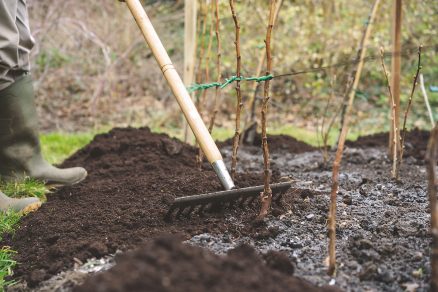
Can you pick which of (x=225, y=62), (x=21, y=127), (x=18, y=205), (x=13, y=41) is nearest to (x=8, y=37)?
(x=13, y=41)

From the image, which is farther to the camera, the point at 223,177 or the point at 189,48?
the point at 189,48

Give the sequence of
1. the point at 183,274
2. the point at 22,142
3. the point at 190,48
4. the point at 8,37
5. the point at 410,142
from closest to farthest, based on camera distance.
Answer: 1. the point at 183,274
2. the point at 8,37
3. the point at 22,142
4. the point at 190,48
5. the point at 410,142

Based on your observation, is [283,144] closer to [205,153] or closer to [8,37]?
[205,153]

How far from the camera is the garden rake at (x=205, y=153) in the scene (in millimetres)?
2129

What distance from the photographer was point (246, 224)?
2.09 meters

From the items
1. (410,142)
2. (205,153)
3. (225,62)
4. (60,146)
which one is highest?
(225,62)

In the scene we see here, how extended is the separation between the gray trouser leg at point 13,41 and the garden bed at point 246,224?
0.81 metres

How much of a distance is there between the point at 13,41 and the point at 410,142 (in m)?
3.11

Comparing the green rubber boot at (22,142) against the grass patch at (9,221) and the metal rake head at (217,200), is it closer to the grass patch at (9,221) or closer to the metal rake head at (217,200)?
the grass patch at (9,221)

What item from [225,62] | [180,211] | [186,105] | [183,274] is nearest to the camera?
[183,274]

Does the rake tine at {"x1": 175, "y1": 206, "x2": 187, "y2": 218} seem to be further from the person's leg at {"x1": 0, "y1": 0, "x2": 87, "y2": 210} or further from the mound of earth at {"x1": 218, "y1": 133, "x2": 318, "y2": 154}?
the mound of earth at {"x1": 218, "y1": 133, "x2": 318, "y2": 154}

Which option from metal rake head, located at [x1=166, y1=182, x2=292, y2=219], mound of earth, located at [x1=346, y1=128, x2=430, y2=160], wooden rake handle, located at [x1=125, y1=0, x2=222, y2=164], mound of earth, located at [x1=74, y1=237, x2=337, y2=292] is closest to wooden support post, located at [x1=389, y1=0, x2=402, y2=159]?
mound of earth, located at [x1=346, y1=128, x2=430, y2=160]

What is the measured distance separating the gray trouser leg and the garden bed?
81 centimetres

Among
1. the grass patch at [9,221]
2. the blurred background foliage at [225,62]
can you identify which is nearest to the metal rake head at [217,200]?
the grass patch at [9,221]
